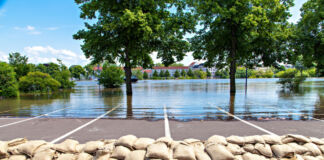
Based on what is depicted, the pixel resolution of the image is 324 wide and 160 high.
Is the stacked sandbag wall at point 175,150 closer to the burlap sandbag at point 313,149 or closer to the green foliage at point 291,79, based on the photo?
the burlap sandbag at point 313,149

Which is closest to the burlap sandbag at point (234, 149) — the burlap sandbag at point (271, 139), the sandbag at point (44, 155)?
the burlap sandbag at point (271, 139)

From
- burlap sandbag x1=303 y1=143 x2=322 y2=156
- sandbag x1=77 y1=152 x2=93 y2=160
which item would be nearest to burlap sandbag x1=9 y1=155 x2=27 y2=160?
sandbag x1=77 y1=152 x2=93 y2=160

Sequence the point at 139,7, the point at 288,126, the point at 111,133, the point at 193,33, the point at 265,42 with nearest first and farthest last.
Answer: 1. the point at 111,133
2. the point at 288,126
3. the point at 139,7
4. the point at 265,42
5. the point at 193,33

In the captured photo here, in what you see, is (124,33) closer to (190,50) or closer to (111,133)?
(190,50)

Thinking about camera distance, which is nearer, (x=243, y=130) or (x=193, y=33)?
(x=243, y=130)

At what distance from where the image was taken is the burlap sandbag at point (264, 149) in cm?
352

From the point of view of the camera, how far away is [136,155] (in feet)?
11.0

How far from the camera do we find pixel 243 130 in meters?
5.16

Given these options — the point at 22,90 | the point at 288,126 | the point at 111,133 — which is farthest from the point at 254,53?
the point at 22,90

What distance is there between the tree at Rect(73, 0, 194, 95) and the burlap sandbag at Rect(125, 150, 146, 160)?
33.5 ft

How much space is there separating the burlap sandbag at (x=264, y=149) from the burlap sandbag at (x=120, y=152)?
2444 mm

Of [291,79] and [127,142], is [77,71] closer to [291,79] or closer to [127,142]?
[291,79]

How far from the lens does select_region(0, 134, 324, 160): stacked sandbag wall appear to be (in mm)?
3359

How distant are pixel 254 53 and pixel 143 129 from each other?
16.9 meters
